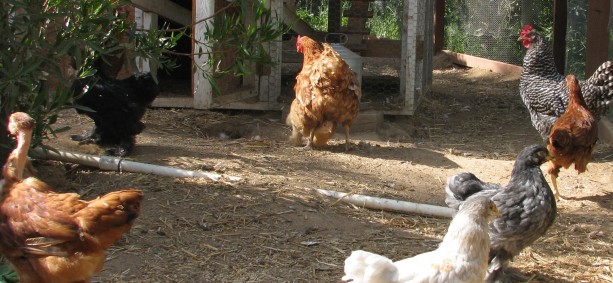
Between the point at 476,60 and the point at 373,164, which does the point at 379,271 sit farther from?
the point at 476,60

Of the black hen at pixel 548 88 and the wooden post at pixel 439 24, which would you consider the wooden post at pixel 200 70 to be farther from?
the wooden post at pixel 439 24

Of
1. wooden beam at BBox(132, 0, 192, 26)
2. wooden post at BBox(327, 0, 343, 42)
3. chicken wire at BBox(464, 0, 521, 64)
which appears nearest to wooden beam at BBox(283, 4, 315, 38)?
wooden post at BBox(327, 0, 343, 42)

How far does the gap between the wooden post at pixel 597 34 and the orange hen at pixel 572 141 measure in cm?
231

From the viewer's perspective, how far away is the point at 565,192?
6438 millimetres

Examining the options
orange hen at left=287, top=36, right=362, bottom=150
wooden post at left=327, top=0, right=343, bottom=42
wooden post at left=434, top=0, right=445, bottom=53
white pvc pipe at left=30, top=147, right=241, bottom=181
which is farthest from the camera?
wooden post at left=434, top=0, right=445, bottom=53

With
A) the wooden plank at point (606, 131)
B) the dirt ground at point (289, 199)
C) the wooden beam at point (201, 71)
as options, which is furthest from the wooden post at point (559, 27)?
the wooden beam at point (201, 71)

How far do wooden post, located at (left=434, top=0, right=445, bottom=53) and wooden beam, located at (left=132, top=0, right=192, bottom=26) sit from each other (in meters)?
5.35

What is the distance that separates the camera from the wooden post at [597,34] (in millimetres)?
8398

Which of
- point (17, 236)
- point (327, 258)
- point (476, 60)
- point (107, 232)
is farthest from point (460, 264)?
point (476, 60)

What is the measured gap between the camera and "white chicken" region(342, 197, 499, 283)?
3.34 metres

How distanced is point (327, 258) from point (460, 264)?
3.95 feet

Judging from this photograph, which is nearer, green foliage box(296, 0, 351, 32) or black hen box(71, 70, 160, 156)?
black hen box(71, 70, 160, 156)

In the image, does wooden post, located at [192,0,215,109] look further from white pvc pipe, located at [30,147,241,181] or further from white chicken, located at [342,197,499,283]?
white chicken, located at [342,197,499,283]

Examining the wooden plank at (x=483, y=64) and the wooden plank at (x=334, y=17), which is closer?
the wooden plank at (x=334, y=17)
